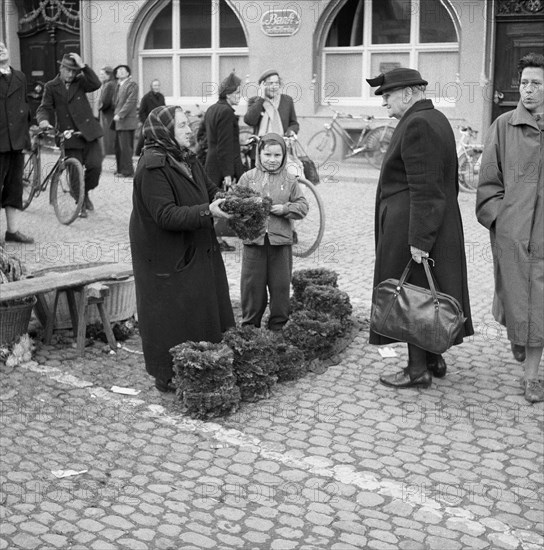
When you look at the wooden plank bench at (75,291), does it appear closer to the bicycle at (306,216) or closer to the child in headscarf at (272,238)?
the child in headscarf at (272,238)

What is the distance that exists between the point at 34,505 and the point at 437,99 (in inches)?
651

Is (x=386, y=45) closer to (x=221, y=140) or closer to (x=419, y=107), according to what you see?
(x=221, y=140)

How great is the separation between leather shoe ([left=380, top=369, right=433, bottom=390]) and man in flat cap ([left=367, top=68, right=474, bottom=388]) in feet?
0.48

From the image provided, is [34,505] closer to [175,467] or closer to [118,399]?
[175,467]

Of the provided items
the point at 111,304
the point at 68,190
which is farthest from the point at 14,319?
the point at 68,190

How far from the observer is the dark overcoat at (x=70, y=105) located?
12.5 metres

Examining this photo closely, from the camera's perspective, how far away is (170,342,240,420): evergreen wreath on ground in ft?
19.9

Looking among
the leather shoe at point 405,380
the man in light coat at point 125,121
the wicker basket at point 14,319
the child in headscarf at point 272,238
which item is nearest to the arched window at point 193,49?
the man in light coat at point 125,121

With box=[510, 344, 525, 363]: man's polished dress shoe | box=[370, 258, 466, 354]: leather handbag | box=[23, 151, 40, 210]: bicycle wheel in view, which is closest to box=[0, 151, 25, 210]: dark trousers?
box=[23, 151, 40, 210]: bicycle wheel

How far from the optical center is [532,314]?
6500 millimetres

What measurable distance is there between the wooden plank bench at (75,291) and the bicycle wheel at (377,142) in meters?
12.2

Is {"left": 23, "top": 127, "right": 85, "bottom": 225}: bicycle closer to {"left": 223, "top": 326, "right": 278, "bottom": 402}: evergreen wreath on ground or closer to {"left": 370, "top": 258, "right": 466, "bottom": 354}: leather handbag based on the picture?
{"left": 223, "top": 326, "right": 278, "bottom": 402}: evergreen wreath on ground

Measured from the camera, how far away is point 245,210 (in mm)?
6141

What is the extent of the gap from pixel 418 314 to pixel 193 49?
17.1 metres
